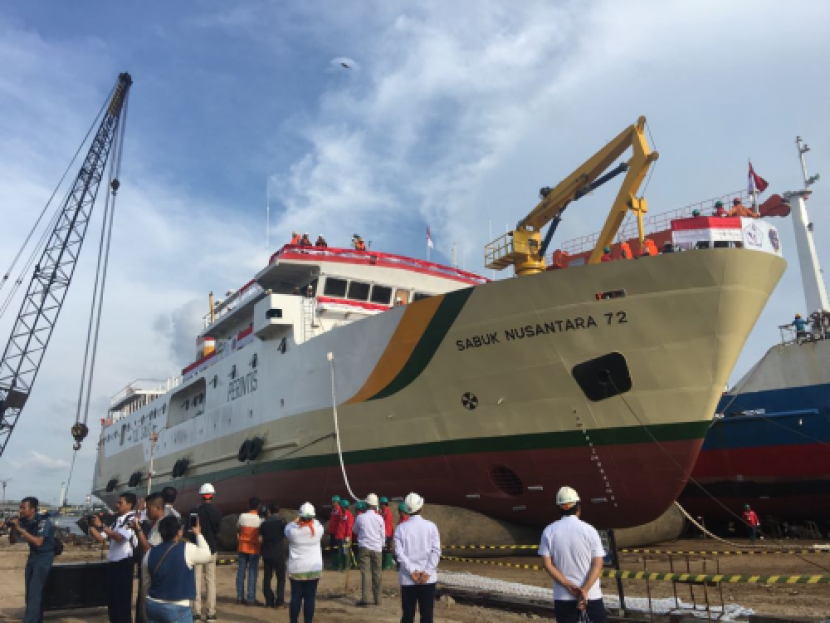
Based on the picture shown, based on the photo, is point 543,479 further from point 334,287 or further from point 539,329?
point 334,287

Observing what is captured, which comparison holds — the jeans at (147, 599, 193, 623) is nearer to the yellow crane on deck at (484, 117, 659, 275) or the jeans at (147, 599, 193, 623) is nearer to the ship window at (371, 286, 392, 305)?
the yellow crane on deck at (484, 117, 659, 275)

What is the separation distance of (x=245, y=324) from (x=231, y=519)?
8.36 m

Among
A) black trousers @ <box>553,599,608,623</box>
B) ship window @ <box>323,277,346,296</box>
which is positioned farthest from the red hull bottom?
black trousers @ <box>553,599,608,623</box>

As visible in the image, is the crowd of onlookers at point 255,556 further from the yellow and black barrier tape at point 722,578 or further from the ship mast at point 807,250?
the ship mast at point 807,250

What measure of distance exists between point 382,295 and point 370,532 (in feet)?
36.3

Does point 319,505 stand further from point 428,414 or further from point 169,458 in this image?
point 169,458

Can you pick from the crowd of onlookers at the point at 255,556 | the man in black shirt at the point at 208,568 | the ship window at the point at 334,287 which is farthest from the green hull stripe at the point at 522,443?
the man in black shirt at the point at 208,568

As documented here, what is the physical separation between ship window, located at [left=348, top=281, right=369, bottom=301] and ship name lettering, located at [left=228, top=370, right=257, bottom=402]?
3.76m

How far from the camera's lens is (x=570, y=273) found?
12.5 m

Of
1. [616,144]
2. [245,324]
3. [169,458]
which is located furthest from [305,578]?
[169,458]

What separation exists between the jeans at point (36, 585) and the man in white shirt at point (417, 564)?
12.7 ft

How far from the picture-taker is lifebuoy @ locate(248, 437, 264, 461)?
18359 mm

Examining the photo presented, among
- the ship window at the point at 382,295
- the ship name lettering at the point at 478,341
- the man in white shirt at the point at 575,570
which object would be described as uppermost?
the ship window at the point at 382,295

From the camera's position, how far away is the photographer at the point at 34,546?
6945 mm
